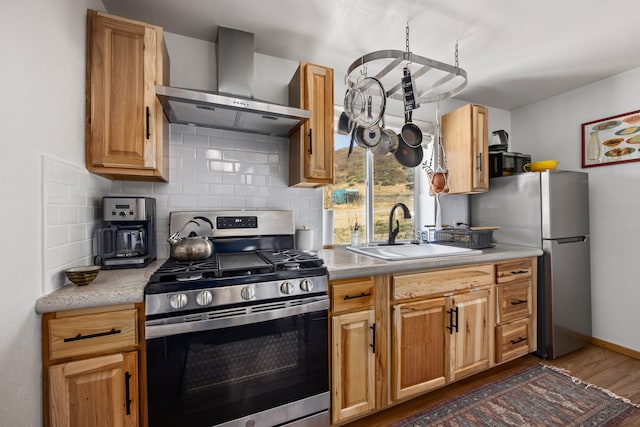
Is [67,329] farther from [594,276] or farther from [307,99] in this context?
[594,276]

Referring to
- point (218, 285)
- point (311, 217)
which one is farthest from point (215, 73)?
point (218, 285)

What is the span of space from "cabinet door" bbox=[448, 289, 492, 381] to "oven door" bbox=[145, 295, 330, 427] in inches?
37.5

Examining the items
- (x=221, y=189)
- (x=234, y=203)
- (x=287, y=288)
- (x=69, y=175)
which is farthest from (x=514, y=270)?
(x=69, y=175)

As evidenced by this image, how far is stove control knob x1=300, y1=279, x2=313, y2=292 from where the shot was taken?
4.76ft

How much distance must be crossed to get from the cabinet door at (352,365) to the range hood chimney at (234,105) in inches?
48.3

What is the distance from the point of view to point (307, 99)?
1.94 meters

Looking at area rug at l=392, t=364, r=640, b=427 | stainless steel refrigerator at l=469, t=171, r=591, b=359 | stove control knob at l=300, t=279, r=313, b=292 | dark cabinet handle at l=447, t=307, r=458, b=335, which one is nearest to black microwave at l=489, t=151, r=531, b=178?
stainless steel refrigerator at l=469, t=171, r=591, b=359

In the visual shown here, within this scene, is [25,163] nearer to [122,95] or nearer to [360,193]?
[122,95]

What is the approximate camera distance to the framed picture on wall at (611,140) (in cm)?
242

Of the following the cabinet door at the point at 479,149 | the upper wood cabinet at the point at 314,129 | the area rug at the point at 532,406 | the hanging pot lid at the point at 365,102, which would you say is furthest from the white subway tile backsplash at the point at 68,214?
the cabinet door at the point at 479,149

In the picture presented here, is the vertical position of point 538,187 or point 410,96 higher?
point 410,96

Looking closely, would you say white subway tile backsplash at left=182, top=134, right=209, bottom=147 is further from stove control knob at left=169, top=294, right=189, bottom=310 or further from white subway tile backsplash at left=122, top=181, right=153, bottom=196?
stove control knob at left=169, top=294, right=189, bottom=310

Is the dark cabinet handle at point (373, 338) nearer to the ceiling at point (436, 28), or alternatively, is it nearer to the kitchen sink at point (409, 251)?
the kitchen sink at point (409, 251)

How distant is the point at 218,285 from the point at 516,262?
2.25 metres
